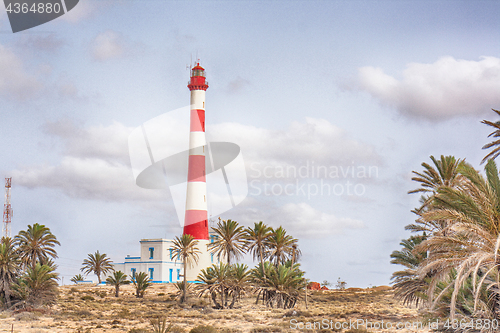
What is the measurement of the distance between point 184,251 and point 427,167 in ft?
93.7

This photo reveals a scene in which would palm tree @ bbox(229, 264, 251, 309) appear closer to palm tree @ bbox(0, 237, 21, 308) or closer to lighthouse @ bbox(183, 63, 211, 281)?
lighthouse @ bbox(183, 63, 211, 281)

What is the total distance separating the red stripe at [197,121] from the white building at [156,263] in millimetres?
24072

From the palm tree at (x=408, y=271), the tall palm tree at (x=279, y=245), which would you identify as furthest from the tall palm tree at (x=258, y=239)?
the palm tree at (x=408, y=271)

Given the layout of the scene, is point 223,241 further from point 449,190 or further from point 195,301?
point 449,190

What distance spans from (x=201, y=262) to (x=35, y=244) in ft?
60.6

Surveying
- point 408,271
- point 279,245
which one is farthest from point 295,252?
point 408,271

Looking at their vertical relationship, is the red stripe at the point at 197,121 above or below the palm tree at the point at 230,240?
above

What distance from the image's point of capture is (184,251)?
51.4 meters

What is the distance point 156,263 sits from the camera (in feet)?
237

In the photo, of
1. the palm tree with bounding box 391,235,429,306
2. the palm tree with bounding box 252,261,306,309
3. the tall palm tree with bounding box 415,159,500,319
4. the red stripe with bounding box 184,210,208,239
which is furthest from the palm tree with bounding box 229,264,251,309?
the tall palm tree with bounding box 415,159,500,319

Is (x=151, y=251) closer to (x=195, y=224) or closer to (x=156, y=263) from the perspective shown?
(x=156, y=263)

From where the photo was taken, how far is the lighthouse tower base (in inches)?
2168

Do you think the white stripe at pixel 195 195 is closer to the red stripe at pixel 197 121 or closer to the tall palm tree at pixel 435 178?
the red stripe at pixel 197 121

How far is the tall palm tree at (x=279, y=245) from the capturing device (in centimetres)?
4678
